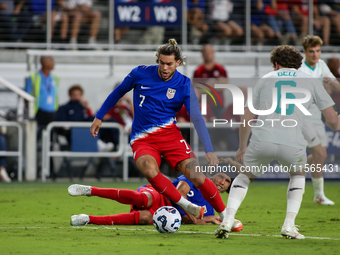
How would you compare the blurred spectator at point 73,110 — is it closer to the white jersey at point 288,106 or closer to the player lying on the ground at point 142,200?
the player lying on the ground at point 142,200

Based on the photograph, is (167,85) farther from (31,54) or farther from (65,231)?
(31,54)

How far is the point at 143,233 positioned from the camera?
5.86 m

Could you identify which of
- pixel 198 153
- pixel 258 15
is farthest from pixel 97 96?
pixel 258 15

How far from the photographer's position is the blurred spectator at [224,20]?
54.1ft

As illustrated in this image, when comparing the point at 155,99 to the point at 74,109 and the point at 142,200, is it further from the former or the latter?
the point at 74,109

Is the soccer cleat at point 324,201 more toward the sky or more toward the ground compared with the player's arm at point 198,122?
more toward the ground

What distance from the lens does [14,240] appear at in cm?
526

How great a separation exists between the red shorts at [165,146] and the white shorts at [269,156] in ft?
3.44

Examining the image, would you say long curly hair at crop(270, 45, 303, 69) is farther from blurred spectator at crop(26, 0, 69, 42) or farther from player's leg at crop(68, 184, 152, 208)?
blurred spectator at crop(26, 0, 69, 42)

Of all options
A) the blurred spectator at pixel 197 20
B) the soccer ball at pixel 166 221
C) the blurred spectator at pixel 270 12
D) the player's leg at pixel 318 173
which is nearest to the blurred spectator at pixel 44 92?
the blurred spectator at pixel 197 20

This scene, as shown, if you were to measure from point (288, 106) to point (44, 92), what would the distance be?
28.5 ft

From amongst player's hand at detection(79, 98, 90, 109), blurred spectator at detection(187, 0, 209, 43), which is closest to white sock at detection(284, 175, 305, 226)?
player's hand at detection(79, 98, 90, 109)

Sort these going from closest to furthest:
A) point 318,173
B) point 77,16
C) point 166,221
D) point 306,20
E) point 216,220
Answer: point 166,221, point 216,220, point 318,173, point 77,16, point 306,20

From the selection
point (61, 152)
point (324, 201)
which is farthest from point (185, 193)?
point (61, 152)
